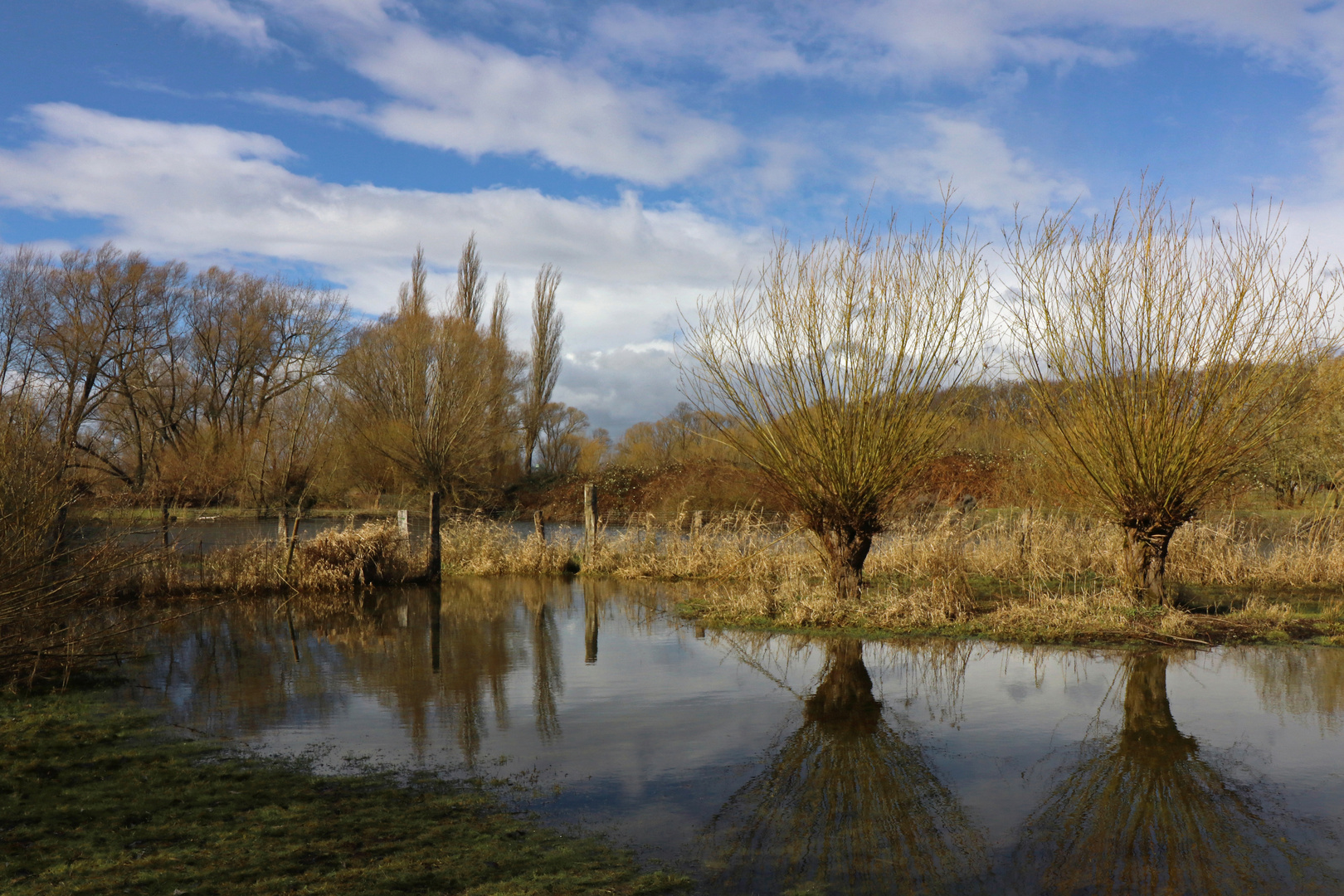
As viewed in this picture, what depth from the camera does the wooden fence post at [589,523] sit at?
16703mm

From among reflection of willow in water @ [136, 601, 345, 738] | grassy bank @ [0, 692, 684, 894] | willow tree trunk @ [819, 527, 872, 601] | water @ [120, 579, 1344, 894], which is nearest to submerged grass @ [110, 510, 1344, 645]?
willow tree trunk @ [819, 527, 872, 601]

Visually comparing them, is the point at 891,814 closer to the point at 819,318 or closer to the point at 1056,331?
the point at 819,318

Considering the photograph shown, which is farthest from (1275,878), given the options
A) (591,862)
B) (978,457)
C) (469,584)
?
(978,457)

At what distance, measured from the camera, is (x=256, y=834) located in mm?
4605

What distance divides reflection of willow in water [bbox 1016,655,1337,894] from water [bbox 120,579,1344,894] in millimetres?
17

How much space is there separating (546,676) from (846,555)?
470 cm

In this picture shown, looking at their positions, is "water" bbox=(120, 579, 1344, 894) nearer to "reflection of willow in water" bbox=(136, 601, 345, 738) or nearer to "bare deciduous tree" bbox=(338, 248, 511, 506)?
"reflection of willow in water" bbox=(136, 601, 345, 738)

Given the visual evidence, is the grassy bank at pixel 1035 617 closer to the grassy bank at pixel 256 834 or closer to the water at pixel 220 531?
the grassy bank at pixel 256 834

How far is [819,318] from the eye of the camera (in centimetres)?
1120

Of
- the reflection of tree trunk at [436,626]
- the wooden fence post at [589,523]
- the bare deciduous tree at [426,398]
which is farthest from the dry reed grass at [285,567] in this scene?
the bare deciduous tree at [426,398]

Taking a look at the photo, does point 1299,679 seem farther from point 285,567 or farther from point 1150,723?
point 285,567

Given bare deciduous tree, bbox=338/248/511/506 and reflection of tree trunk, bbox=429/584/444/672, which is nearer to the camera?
reflection of tree trunk, bbox=429/584/444/672

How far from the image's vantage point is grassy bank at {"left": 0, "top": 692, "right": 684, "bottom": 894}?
402 centimetres

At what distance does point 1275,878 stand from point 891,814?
184cm
